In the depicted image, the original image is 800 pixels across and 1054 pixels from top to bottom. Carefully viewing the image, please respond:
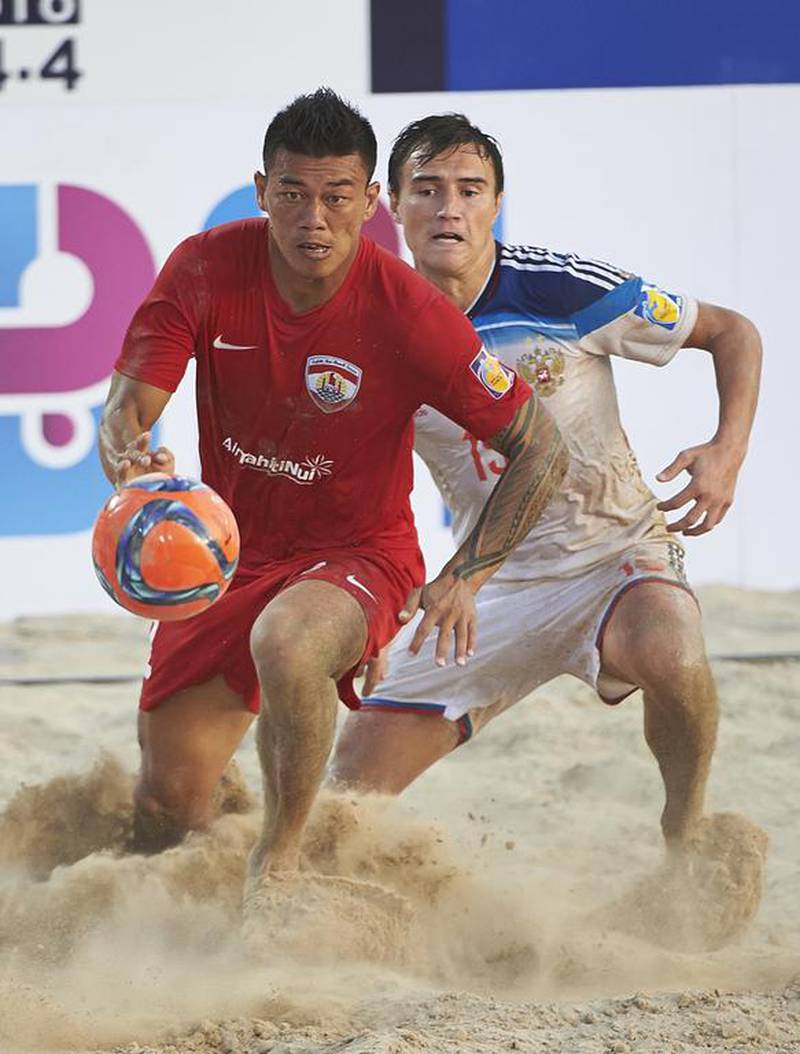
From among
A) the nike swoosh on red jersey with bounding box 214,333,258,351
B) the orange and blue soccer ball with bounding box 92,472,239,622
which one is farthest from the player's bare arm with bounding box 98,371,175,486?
the orange and blue soccer ball with bounding box 92,472,239,622

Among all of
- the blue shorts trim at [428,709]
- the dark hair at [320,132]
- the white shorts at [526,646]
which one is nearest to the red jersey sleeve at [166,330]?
the dark hair at [320,132]

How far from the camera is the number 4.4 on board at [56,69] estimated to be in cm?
618

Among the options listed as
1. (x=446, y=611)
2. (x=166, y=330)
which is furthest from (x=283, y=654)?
(x=166, y=330)

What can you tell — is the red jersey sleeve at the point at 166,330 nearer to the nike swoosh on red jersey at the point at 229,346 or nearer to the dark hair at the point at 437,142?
the nike swoosh on red jersey at the point at 229,346

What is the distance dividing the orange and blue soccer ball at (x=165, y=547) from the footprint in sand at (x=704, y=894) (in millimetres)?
1285

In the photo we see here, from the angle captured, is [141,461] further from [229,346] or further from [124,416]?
[229,346]

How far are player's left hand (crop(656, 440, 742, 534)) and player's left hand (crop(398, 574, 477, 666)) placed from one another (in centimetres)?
56

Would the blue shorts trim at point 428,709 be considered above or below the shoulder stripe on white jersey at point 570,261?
below

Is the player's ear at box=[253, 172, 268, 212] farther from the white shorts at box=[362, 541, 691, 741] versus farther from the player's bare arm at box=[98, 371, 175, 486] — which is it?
the white shorts at box=[362, 541, 691, 741]

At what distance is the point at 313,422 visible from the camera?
364cm

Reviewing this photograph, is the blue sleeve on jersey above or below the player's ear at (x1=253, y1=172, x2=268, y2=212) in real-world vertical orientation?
below

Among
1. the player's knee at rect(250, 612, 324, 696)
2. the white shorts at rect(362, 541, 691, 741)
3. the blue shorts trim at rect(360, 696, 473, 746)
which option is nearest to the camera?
the player's knee at rect(250, 612, 324, 696)

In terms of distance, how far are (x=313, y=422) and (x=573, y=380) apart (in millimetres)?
759

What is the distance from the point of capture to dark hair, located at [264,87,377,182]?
11.4 ft
